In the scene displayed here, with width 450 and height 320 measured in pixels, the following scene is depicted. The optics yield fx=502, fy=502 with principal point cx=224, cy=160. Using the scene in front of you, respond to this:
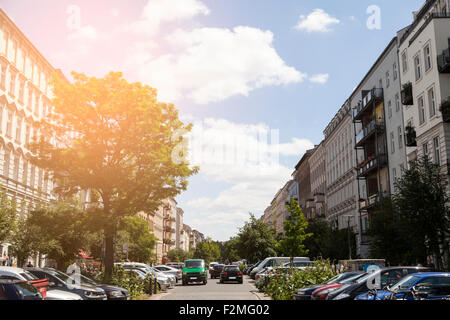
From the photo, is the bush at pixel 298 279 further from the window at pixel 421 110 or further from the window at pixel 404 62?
the window at pixel 404 62

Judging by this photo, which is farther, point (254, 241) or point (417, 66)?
point (254, 241)

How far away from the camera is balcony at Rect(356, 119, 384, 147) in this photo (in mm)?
47938

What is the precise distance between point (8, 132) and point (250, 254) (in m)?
36.4

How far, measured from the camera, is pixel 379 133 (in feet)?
159

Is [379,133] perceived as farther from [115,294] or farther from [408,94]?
[115,294]

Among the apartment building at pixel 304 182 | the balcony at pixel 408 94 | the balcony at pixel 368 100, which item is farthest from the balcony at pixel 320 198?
the balcony at pixel 408 94

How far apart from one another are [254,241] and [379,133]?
2450 cm

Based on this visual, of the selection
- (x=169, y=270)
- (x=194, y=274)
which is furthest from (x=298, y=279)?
(x=169, y=270)

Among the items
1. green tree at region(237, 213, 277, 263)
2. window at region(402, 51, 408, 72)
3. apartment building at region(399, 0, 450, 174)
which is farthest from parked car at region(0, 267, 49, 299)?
green tree at region(237, 213, 277, 263)

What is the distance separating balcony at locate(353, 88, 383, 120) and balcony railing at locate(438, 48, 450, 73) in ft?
53.0

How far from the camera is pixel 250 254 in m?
66.9

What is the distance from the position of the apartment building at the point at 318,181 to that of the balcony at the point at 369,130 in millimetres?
23450

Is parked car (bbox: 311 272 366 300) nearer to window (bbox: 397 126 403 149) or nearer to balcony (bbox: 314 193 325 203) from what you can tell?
window (bbox: 397 126 403 149)
